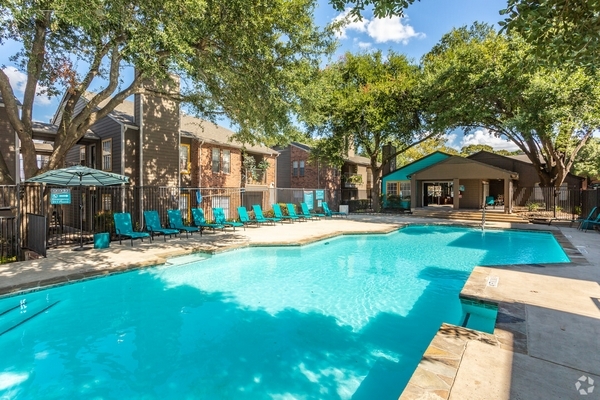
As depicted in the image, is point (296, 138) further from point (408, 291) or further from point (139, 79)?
point (408, 291)

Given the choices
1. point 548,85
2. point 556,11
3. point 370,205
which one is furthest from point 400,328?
point 370,205

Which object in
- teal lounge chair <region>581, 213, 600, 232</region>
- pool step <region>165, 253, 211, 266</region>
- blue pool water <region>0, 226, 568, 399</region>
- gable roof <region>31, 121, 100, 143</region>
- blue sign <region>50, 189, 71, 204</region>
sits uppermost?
gable roof <region>31, 121, 100, 143</region>

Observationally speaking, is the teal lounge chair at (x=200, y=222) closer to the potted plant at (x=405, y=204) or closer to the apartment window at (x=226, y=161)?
the apartment window at (x=226, y=161)

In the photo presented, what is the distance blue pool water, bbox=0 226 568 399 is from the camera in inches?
143

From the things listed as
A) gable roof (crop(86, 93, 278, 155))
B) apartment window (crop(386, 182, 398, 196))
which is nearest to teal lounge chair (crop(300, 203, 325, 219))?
gable roof (crop(86, 93, 278, 155))

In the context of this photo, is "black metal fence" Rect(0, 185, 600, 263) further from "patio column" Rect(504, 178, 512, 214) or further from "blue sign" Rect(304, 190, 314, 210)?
"patio column" Rect(504, 178, 512, 214)

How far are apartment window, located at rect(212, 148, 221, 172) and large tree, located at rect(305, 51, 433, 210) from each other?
262 inches

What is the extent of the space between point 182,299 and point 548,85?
737 inches

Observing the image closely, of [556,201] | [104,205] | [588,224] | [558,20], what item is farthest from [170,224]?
[556,201]

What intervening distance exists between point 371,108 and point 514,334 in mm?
19116

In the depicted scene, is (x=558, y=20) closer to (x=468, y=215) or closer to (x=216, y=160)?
(x=216, y=160)

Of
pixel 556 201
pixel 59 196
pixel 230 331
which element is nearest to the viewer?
pixel 230 331

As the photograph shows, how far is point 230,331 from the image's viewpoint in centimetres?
496

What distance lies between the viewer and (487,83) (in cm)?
1712
